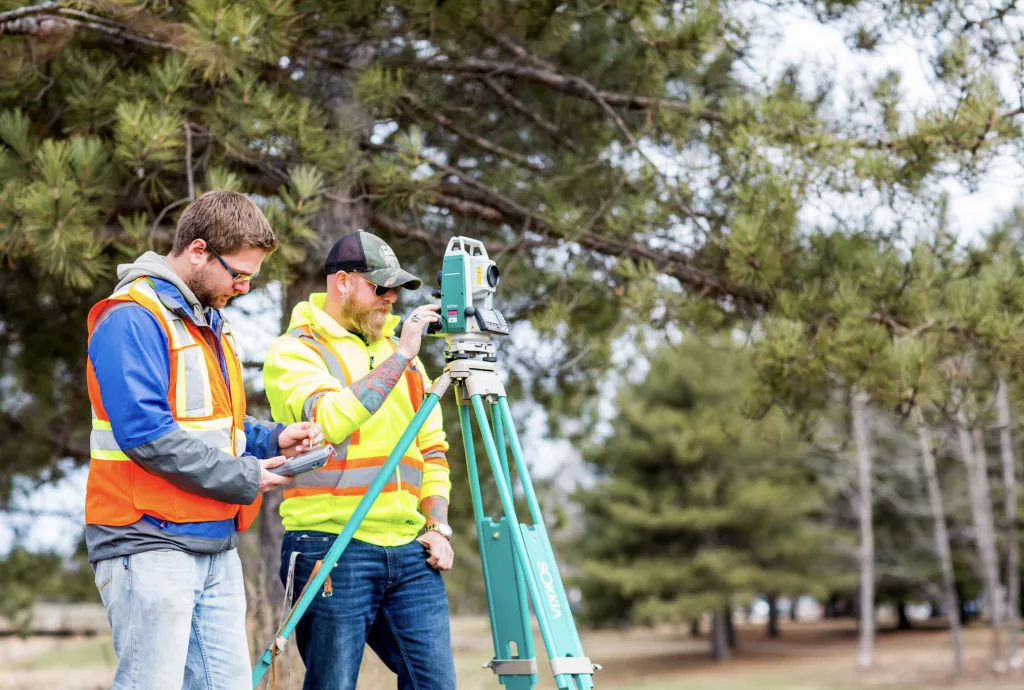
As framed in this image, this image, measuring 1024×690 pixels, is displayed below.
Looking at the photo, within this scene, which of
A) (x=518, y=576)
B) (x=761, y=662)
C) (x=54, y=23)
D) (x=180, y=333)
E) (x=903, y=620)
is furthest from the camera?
(x=903, y=620)

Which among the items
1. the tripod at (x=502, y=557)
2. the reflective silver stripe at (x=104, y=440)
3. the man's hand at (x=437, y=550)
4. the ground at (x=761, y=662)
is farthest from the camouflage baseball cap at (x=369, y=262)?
the ground at (x=761, y=662)

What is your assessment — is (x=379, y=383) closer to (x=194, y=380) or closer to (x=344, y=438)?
(x=344, y=438)

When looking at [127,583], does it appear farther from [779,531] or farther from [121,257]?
[779,531]

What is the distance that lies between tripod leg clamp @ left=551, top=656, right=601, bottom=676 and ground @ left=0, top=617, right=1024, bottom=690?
566 cm

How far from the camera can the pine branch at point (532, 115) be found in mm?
5797

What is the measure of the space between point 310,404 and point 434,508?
0.53 meters

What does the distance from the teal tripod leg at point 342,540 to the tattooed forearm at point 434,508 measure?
1.07 feet

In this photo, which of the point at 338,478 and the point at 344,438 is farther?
the point at 338,478

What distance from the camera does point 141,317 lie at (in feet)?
6.97

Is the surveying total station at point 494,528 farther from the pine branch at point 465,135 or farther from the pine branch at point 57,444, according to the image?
the pine branch at point 57,444

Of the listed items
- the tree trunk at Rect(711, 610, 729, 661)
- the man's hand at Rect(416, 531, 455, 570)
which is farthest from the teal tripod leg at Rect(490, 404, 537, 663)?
the tree trunk at Rect(711, 610, 729, 661)

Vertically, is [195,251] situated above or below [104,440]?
above

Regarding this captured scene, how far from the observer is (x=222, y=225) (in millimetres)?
2256

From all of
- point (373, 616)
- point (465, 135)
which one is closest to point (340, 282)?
point (373, 616)
